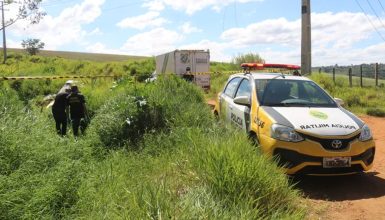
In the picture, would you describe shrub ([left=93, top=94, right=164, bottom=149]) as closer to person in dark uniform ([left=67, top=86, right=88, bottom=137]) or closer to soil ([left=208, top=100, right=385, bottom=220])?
person in dark uniform ([left=67, top=86, right=88, bottom=137])

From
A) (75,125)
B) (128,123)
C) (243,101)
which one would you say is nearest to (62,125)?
(75,125)

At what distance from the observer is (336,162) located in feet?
20.8

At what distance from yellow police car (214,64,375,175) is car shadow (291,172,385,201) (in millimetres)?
271

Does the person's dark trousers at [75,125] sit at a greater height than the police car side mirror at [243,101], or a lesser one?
lesser

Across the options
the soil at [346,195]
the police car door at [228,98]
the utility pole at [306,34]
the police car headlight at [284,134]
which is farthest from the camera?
the utility pole at [306,34]

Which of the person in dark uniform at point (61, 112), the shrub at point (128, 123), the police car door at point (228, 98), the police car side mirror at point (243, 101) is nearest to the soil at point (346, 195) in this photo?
the police car side mirror at point (243, 101)

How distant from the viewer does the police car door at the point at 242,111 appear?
7.55 metres

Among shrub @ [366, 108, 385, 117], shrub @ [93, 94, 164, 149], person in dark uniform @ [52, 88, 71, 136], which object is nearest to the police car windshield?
shrub @ [93, 94, 164, 149]

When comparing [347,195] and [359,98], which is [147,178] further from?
[359,98]

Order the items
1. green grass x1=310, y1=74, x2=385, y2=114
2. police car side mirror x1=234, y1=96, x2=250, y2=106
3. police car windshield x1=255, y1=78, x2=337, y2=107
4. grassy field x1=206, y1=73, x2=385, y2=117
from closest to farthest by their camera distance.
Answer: police car windshield x1=255, y1=78, x2=337, y2=107
police car side mirror x1=234, y1=96, x2=250, y2=106
grassy field x1=206, y1=73, x2=385, y2=117
green grass x1=310, y1=74, x2=385, y2=114

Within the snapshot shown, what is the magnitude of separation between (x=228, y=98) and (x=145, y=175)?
312 cm

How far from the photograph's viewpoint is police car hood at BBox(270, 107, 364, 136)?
21.0ft

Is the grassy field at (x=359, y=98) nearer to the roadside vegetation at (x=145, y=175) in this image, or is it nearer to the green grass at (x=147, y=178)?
the roadside vegetation at (x=145, y=175)

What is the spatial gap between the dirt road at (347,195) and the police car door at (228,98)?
2184 millimetres
